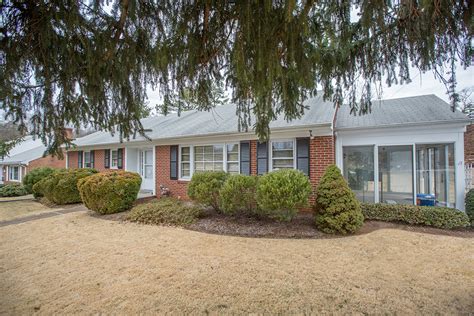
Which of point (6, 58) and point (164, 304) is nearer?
point (6, 58)

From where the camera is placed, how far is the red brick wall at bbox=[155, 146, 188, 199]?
10.9 m

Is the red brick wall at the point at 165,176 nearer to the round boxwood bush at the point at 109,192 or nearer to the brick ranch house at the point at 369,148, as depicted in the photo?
the brick ranch house at the point at 369,148

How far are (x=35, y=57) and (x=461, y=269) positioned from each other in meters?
7.02

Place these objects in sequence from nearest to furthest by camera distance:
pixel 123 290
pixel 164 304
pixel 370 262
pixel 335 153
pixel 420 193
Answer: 1. pixel 164 304
2. pixel 123 290
3. pixel 370 262
4. pixel 420 193
5. pixel 335 153

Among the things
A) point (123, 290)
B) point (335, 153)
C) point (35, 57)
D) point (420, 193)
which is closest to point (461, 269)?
point (420, 193)

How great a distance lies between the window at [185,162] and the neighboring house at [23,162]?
16.6 m

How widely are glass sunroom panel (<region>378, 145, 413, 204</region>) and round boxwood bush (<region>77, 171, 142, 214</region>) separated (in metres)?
8.83

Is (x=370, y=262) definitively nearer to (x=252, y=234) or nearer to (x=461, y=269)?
(x=461, y=269)

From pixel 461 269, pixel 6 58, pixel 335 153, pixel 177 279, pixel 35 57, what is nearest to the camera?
pixel 6 58

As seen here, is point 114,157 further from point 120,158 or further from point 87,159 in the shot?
point 87,159

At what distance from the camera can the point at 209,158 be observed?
34.2ft

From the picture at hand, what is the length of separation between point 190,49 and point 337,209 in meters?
5.12

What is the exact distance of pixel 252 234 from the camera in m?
6.15

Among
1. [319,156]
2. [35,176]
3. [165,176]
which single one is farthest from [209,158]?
[35,176]
